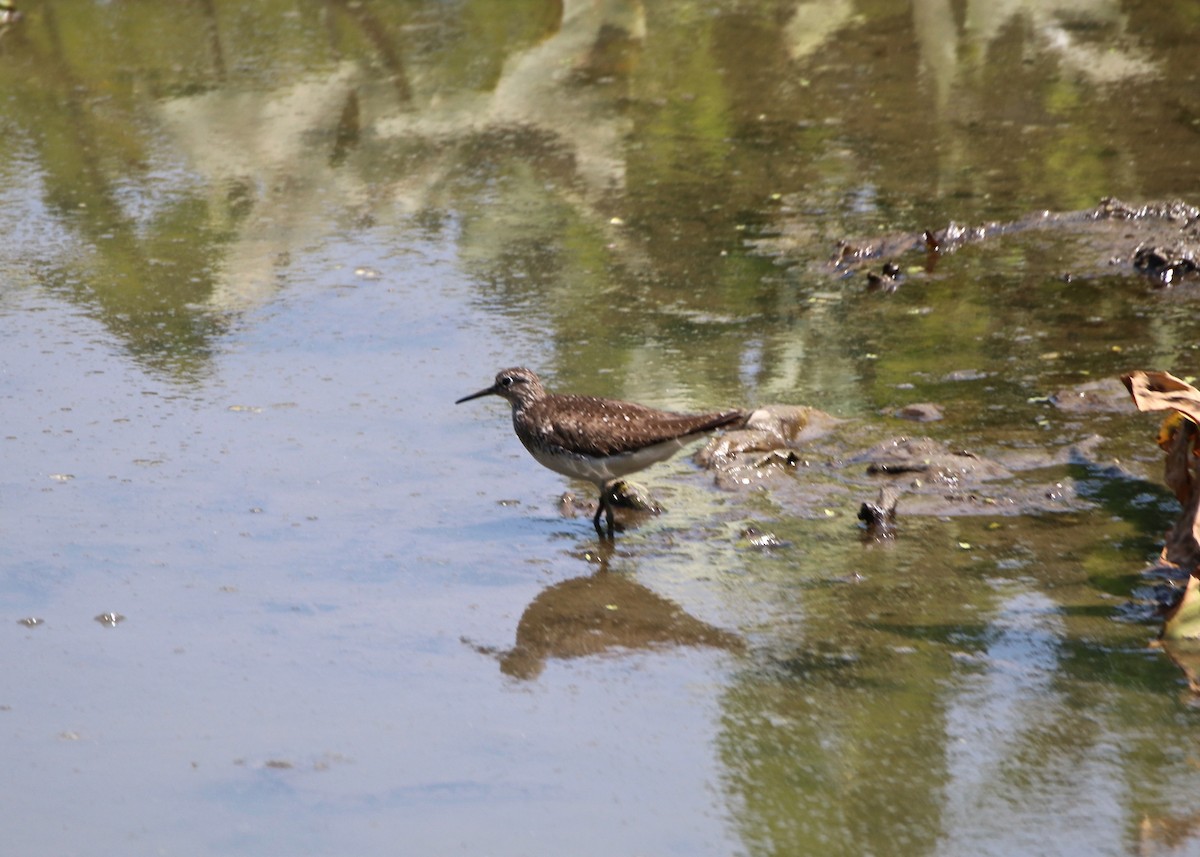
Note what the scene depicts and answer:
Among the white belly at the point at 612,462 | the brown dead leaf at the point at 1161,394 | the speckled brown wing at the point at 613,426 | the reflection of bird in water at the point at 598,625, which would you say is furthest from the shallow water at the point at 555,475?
the brown dead leaf at the point at 1161,394

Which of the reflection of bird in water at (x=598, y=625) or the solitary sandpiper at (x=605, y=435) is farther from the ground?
the solitary sandpiper at (x=605, y=435)

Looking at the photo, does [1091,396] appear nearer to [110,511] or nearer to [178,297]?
[110,511]

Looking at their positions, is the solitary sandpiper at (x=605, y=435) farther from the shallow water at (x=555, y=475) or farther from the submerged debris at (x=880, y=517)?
the submerged debris at (x=880, y=517)

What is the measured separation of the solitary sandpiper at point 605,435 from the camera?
6918 millimetres

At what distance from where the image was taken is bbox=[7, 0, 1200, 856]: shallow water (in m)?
4.85

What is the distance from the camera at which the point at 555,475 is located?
771 cm

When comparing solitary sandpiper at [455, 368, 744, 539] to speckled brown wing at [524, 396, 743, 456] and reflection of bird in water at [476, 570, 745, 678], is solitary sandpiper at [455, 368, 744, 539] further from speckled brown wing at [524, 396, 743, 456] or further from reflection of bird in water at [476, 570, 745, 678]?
reflection of bird in water at [476, 570, 745, 678]

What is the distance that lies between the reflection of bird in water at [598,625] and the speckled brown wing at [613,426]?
0.67 m

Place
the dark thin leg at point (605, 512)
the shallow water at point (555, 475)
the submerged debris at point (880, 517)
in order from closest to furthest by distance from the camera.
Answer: the shallow water at point (555, 475) < the submerged debris at point (880, 517) < the dark thin leg at point (605, 512)

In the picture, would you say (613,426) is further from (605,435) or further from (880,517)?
(880,517)

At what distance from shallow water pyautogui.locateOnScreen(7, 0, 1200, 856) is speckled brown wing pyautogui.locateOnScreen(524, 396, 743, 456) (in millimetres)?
363

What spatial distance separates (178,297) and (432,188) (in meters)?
2.64

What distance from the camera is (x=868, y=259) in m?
10.1

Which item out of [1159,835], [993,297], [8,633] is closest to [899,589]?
[1159,835]
